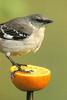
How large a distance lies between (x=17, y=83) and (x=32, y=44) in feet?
2.00

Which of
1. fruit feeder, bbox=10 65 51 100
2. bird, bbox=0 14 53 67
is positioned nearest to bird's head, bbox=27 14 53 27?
bird, bbox=0 14 53 67

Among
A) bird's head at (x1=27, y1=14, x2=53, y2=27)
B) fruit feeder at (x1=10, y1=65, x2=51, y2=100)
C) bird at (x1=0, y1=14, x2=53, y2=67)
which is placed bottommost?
fruit feeder at (x1=10, y1=65, x2=51, y2=100)

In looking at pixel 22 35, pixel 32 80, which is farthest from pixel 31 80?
pixel 22 35

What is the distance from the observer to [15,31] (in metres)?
2.46

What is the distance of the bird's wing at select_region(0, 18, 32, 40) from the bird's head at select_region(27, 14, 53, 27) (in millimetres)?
45

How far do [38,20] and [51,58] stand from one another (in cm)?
123

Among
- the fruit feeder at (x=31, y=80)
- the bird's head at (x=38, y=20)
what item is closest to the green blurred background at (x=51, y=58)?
the bird's head at (x=38, y=20)

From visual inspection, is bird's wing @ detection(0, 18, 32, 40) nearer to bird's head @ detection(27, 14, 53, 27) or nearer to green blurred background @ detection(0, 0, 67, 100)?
bird's head @ detection(27, 14, 53, 27)

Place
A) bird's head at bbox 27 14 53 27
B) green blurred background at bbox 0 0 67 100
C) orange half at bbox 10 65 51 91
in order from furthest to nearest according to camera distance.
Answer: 1. green blurred background at bbox 0 0 67 100
2. bird's head at bbox 27 14 53 27
3. orange half at bbox 10 65 51 91

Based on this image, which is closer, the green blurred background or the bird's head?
the bird's head

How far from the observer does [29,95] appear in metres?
1.81

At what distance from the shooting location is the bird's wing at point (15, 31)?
245 cm

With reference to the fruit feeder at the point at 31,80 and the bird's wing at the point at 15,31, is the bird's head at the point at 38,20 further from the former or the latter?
the fruit feeder at the point at 31,80

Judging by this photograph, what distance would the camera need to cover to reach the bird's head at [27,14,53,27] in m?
2.36
